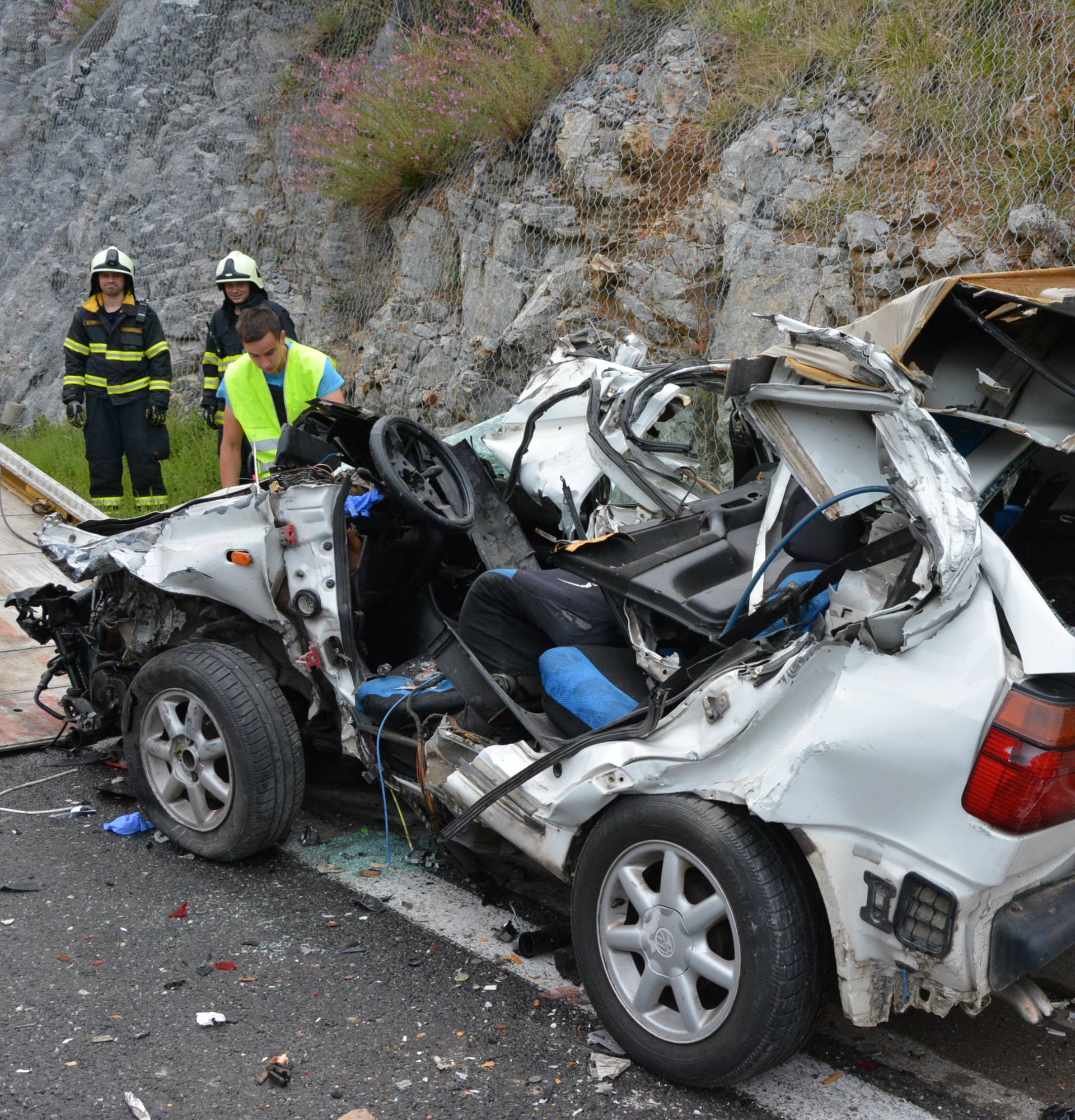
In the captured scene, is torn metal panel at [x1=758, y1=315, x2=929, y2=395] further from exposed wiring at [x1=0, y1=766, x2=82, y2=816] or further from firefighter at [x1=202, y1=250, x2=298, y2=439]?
firefighter at [x1=202, y1=250, x2=298, y2=439]

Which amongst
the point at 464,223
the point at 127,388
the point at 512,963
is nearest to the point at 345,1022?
the point at 512,963

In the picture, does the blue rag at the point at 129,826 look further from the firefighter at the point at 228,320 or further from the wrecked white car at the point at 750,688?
the firefighter at the point at 228,320

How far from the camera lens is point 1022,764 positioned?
6.77ft

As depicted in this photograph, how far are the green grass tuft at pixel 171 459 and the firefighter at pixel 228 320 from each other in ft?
5.46

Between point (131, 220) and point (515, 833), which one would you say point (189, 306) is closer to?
point (131, 220)

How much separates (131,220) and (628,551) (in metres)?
13.4

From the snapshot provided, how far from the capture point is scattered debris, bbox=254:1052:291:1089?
2568 mm

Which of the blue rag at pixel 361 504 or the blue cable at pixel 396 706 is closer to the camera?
the blue cable at pixel 396 706

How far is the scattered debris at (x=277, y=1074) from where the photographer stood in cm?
257

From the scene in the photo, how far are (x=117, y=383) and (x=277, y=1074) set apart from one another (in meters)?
7.09

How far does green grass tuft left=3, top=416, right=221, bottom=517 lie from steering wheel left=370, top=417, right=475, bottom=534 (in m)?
5.92

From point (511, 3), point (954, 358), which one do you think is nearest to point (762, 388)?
point (954, 358)

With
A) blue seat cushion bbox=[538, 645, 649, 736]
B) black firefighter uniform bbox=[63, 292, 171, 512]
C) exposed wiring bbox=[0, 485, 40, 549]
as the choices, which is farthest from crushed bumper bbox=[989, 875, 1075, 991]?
black firefighter uniform bbox=[63, 292, 171, 512]

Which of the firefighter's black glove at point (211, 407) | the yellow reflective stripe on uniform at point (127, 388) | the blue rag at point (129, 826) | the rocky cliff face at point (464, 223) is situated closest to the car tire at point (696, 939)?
the blue rag at point (129, 826)
